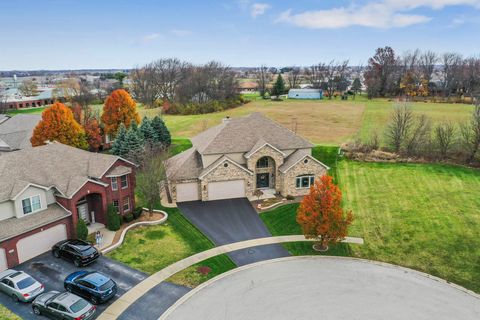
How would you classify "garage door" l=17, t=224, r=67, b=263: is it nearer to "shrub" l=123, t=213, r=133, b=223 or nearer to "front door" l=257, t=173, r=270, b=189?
"shrub" l=123, t=213, r=133, b=223

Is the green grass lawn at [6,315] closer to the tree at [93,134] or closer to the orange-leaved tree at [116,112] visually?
the tree at [93,134]

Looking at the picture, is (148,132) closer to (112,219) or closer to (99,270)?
(112,219)

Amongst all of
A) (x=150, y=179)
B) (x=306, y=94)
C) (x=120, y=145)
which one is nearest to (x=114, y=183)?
(x=150, y=179)

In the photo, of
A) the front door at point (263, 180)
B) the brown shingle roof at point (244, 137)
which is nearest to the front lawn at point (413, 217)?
the front door at point (263, 180)

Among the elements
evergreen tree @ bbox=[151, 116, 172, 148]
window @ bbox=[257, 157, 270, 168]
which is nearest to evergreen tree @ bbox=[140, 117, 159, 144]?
evergreen tree @ bbox=[151, 116, 172, 148]

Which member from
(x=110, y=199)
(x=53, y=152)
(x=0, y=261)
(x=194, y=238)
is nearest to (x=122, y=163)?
(x=110, y=199)
